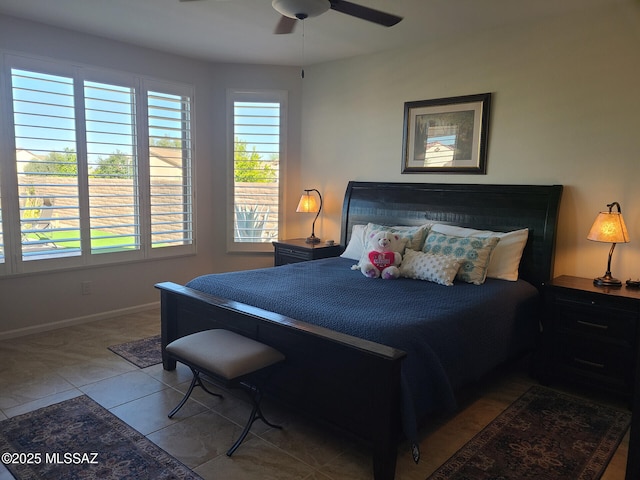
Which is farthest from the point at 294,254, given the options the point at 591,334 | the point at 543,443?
the point at 543,443

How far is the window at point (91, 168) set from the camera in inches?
150

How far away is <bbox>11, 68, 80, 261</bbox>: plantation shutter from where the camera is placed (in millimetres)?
3795

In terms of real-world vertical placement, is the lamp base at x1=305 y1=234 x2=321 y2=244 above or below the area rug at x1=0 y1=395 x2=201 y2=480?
above

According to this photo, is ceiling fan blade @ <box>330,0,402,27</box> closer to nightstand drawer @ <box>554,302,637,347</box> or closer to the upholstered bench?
the upholstered bench

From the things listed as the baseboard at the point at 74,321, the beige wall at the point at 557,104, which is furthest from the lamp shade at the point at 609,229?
the baseboard at the point at 74,321

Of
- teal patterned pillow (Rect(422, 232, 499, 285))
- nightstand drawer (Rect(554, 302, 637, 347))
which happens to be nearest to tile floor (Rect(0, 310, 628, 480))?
nightstand drawer (Rect(554, 302, 637, 347))

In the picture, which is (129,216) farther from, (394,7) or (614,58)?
(614,58)

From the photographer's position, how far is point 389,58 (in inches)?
176

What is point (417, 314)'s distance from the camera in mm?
2490

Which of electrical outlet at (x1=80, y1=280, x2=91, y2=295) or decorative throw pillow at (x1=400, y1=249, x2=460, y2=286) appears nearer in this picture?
decorative throw pillow at (x1=400, y1=249, x2=460, y2=286)

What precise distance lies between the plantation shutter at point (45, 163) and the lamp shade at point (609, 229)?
419 cm

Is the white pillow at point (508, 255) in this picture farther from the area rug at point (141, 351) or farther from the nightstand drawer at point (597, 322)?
the area rug at point (141, 351)

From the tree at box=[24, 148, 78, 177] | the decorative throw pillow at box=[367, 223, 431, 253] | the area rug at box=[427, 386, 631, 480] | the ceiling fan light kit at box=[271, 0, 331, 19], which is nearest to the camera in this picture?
the area rug at box=[427, 386, 631, 480]

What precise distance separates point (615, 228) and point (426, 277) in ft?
4.20
